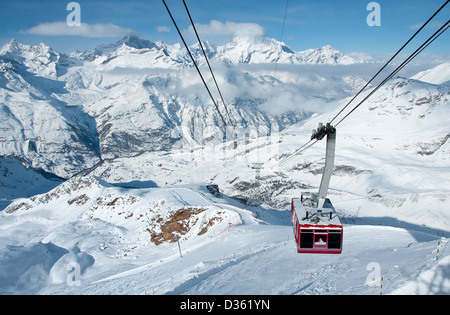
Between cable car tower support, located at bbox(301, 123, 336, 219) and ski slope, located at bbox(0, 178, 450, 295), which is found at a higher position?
cable car tower support, located at bbox(301, 123, 336, 219)

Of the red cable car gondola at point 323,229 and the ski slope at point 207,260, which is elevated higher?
the red cable car gondola at point 323,229

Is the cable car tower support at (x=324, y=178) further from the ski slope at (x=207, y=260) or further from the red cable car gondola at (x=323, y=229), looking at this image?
the ski slope at (x=207, y=260)

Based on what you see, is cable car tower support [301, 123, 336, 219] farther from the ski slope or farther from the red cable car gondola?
the ski slope

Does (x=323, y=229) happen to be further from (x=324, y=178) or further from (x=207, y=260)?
(x=207, y=260)

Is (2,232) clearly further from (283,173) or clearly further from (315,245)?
(283,173)

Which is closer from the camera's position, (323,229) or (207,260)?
(323,229)

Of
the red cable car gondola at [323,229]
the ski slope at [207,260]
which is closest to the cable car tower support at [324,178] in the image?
the red cable car gondola at [323,229]

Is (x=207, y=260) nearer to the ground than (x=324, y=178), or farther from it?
nearer to the ground

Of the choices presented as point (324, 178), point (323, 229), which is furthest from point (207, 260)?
point (324, 178)

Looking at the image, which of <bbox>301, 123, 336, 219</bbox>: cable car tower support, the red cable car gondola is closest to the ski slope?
the red cable car gondola

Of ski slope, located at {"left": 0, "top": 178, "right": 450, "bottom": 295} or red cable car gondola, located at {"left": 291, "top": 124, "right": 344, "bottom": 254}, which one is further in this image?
ski slope, located at {"left": 0, "top": 178, "right": 450, "bottom": 295}

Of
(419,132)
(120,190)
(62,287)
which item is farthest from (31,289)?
(419,132)

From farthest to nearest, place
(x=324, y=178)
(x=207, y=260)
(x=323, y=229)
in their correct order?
1. (x=207, y=260)
2. (x=324, y=178)
3. (x=323, y=229)
